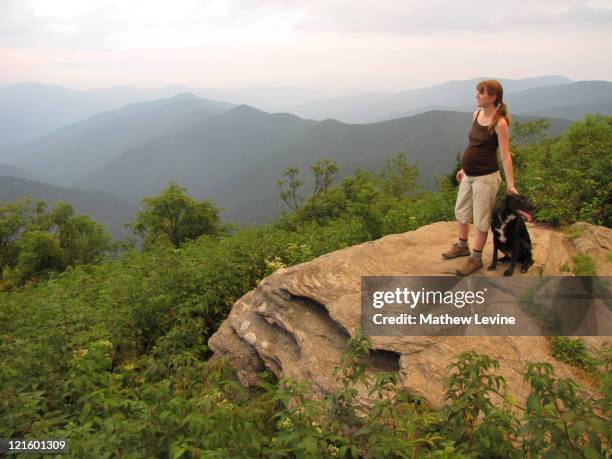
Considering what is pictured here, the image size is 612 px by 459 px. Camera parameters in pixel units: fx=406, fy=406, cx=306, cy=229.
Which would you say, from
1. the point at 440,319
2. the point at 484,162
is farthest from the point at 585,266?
the point at 440,319

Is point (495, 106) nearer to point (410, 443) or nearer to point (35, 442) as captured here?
point (410, 443)

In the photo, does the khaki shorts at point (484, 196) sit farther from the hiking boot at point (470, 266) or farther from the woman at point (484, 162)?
the hiking boot at point (470, 266)

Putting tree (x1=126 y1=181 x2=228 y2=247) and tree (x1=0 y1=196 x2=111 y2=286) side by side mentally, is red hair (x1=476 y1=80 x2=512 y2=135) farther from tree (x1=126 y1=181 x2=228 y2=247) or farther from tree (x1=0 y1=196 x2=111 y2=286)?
tree (x1=126 y1=181 x2=228 y2=247)

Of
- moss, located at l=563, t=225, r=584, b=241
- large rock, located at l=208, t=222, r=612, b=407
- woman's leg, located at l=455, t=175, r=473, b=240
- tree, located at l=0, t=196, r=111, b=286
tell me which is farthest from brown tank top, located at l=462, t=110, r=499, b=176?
tree, located at l=0, t=196, r=111, b=286

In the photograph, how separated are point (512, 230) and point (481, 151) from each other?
104cm

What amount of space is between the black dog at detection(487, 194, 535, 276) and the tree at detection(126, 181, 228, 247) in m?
42.7

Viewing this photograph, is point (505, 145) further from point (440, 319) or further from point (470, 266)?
point (440, 319)

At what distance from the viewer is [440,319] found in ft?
15.4

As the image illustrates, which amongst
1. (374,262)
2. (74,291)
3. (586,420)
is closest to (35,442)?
(586,420)

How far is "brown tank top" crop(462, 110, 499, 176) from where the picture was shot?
4965mm

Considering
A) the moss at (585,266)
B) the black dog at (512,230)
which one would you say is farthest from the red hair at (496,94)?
the moss at (585,266)

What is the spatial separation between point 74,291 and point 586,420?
994 centimetres

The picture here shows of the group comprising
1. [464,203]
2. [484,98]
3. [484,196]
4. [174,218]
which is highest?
[484,98]

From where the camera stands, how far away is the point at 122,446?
125 inches
